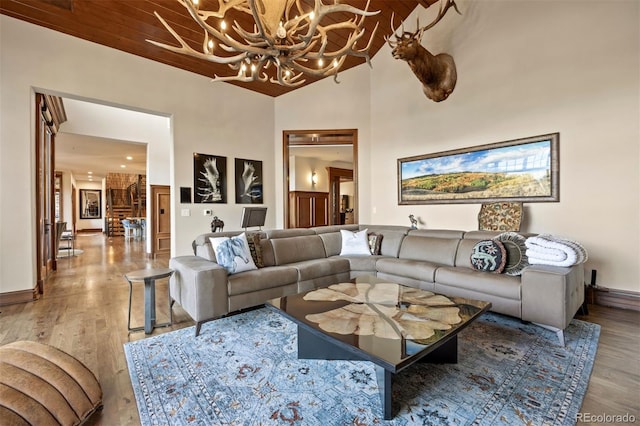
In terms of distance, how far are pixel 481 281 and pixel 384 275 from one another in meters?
1.21

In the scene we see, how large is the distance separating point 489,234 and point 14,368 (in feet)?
13.5

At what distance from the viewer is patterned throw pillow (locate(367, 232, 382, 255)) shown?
425cm

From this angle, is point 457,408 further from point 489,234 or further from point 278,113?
point 278,113

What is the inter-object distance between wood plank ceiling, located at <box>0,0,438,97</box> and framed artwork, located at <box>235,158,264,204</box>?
1.70 m

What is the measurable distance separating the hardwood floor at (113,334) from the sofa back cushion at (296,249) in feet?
4.04

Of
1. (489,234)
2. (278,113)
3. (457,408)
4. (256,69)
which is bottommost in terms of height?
(457,408)

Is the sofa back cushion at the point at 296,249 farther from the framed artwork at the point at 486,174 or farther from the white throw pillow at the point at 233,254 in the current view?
the framed artwork at the point at 486,174

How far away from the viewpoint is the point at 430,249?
12.4 feet

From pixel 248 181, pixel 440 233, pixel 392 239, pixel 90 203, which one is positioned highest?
pixel 248 181

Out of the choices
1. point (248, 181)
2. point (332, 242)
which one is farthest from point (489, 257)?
point (248, 181)

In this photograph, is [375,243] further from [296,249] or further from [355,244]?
[296,249]

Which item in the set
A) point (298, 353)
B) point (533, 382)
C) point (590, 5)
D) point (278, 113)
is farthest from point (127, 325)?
point (590, 5)

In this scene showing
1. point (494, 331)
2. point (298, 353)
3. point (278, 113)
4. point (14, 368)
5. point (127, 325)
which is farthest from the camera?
point (278, 113)

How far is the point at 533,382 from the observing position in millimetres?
1811
